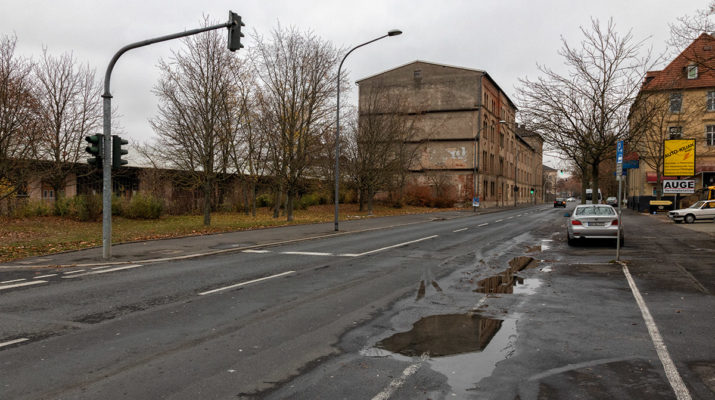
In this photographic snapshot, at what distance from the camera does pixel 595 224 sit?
15.5m

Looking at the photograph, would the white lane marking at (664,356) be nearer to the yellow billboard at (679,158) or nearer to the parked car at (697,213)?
the parked car at (697,213)

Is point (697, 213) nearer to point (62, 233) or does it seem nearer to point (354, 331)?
point (354, 331)

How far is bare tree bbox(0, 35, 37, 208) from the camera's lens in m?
16.8

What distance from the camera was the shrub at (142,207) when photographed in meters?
28.1

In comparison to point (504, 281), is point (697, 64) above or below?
above

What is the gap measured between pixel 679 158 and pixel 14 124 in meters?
35.4

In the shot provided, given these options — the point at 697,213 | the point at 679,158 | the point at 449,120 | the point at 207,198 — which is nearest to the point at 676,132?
the point at 679,158

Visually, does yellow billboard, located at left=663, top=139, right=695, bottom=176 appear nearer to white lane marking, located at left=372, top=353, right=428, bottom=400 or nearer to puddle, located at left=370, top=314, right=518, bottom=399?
puddle, located at left=370, top=314, right=518, bottom=399

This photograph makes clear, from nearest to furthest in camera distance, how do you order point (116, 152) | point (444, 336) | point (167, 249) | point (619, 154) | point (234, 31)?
point (444, 336) < point (619, 154) < point (234, 31) < point (116, 152) < point (167, 249)

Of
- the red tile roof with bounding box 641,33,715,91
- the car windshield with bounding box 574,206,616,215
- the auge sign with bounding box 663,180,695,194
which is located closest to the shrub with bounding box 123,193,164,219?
the car windshield with bounding box 574,206,616,215

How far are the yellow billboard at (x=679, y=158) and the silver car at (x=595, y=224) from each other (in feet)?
57.7

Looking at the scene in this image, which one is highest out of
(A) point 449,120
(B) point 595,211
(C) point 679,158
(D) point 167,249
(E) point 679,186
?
(A) point 449,120

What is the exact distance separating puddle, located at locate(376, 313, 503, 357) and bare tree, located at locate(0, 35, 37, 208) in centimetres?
1755

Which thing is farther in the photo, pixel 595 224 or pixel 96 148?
pixel 595 224
